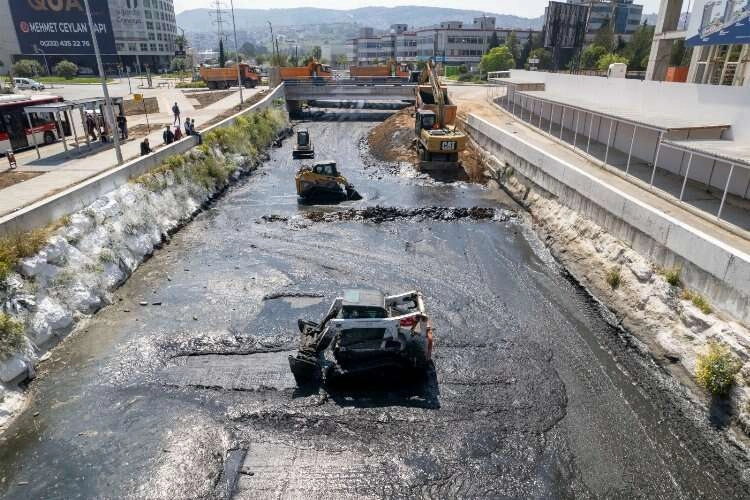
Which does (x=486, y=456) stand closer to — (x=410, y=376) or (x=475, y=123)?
(x=410, y=376)

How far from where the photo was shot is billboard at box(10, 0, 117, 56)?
8981 centimetres

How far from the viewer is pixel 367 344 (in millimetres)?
11383

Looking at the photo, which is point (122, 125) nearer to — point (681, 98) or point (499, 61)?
point (681, 98)

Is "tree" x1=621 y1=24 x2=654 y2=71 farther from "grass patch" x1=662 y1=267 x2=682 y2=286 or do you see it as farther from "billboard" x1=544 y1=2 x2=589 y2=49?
"grass patch" x1=662 y1=267 x2=682 y2=286

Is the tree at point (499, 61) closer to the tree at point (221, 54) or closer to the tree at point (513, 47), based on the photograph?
the tree at point (513, 47)

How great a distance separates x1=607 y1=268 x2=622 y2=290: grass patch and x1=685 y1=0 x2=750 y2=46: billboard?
53.3 ft

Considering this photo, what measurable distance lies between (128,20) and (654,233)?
397 feet

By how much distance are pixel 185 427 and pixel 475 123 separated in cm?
3211

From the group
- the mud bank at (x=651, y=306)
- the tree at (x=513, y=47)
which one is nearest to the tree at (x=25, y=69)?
the tree at (x=513, y=47)

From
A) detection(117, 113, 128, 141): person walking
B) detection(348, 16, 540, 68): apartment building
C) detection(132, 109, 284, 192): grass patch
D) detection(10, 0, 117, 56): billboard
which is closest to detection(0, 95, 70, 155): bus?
detection(117, 113, 128, 141): person walking

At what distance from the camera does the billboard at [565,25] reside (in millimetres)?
56256

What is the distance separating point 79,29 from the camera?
93.1 metres

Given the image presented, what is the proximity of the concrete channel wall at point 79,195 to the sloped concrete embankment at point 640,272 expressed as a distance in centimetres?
1804

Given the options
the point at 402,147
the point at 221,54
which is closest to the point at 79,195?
the point at 402,147
